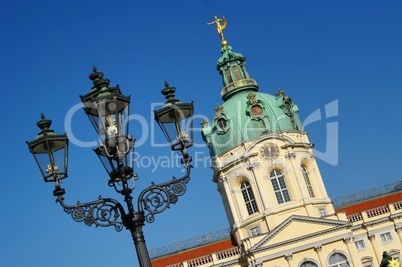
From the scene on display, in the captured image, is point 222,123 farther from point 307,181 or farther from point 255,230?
point 255,230

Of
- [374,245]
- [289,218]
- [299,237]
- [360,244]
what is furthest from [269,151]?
[374,245]

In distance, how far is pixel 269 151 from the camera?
5475 cm

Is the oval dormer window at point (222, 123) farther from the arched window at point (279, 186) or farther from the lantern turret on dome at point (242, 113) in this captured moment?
the arched window at point (279, 186)

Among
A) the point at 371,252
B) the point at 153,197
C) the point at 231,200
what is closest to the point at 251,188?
the point at 231,200

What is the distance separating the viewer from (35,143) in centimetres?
1173

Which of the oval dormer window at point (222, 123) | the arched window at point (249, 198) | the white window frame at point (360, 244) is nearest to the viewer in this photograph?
the white window frame at point (360, 244)

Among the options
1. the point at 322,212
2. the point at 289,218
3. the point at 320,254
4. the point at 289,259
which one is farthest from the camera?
the point at 322,212

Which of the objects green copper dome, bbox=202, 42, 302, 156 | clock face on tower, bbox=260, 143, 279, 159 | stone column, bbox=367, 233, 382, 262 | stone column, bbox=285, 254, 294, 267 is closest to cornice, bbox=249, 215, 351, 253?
stone column, bbox=285, 254, 294, 267

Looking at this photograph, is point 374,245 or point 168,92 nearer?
point 168,92

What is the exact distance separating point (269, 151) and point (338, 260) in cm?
1001

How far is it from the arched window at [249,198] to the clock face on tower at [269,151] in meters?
2.80

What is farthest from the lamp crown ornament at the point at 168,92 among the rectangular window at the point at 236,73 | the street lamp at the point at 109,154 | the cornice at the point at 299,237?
the rectangular window at the point at 236,73

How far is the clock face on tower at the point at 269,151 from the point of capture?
180ft

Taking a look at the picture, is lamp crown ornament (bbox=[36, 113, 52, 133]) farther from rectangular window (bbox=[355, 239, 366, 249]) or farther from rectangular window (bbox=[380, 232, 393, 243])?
rectangular window (bbox=[380, 232, 393, 243])
